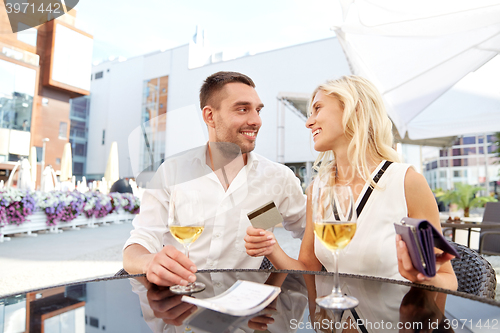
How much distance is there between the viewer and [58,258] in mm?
4387

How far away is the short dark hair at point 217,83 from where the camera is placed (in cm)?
192

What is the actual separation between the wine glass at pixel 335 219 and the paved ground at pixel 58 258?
2.79m

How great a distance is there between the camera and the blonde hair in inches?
55.7

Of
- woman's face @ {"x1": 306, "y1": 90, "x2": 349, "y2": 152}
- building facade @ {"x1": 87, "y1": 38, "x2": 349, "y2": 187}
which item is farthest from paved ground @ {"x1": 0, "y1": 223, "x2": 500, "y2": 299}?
building facade @ {"x1": 87, "y1": 38, "x2": 349, "y2": 187}

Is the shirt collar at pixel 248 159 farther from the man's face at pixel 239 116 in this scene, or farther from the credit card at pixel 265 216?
the credit card at pixel 265 216

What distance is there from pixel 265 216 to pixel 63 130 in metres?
22.0

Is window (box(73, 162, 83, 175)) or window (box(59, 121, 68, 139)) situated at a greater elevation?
window (box(59, 121, 68, 139))

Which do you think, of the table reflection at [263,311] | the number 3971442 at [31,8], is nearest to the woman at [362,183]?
the table reflection at [263,311]

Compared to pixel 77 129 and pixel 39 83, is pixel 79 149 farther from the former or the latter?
pixel 39 83

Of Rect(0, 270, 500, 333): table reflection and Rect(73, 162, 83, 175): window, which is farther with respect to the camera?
Rect(73, 162, 83, 175): window

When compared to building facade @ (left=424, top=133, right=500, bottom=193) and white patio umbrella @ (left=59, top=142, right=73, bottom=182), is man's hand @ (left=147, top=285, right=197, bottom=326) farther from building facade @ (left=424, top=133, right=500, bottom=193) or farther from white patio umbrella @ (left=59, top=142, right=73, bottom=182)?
white patio umbrella @ (left=59, top=142, right=73, bottom=182)

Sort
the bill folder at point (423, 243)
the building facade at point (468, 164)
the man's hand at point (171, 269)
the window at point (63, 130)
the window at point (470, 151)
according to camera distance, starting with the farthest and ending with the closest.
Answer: the window at point (63, 130) < the window at point (470, 151) < the building facade at point (468, 164) < the man's hand at point (171, 269) < the bill folder at point (423, 243)

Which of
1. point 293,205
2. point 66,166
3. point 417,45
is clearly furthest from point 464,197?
point 66,166

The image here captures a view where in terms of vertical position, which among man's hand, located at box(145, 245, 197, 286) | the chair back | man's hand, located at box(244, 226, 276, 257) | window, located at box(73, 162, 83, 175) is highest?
window, located at box(73, 162, 83, 175)
